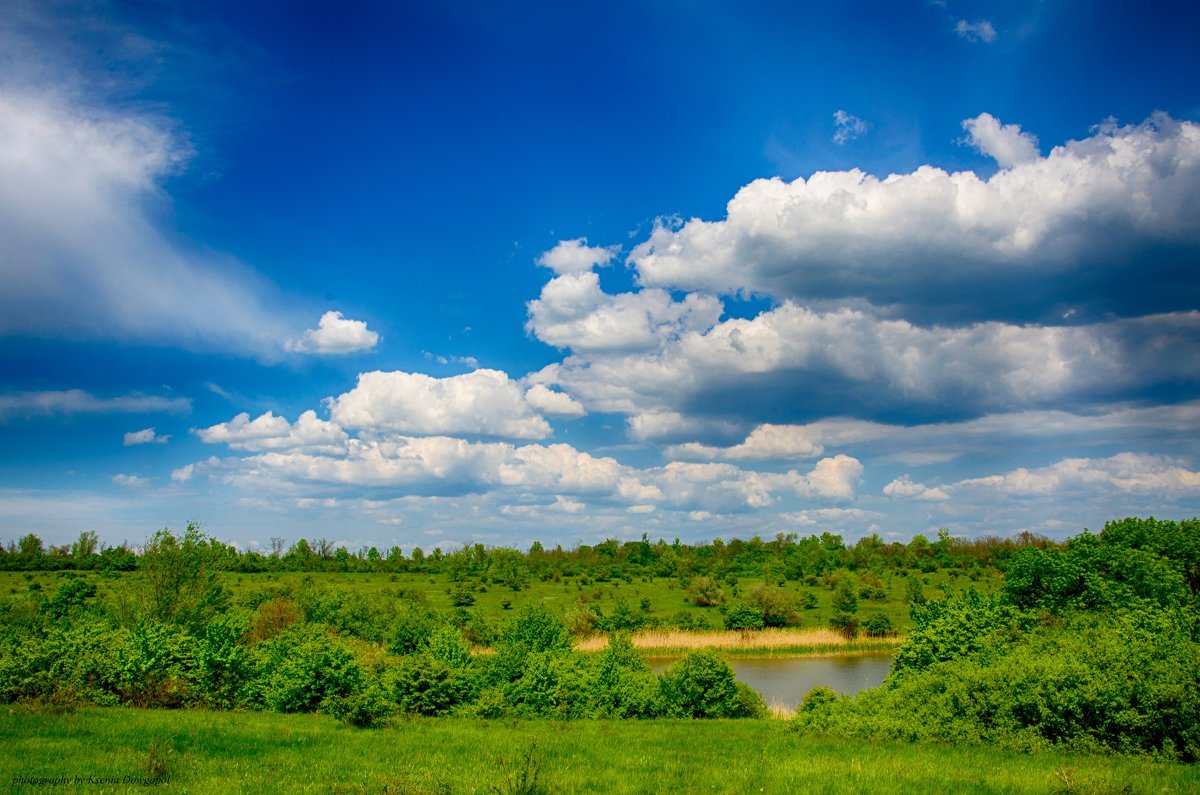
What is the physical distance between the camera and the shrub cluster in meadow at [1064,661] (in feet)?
59.2

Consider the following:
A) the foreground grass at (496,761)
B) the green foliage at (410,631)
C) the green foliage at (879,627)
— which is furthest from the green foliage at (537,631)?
the green foliage at (879,627)

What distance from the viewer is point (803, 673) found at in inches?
2076

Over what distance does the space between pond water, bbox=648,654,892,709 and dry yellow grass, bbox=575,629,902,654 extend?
7.30ft

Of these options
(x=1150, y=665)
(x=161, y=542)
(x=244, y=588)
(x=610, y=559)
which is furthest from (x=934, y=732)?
(x=610, y=559)

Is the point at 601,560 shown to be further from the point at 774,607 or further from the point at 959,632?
the point at 959,632

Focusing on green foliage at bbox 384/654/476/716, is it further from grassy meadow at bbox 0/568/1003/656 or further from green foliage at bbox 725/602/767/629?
green foliage at bbox 725/602/767/629

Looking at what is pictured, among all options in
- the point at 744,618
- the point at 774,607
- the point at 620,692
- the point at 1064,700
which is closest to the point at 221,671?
the point at 620,692

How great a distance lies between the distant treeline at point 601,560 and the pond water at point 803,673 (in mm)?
47952

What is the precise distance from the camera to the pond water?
44.4m

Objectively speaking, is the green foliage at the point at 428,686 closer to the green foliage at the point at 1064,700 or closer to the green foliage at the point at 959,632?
the green foliage at the point at 1064,700

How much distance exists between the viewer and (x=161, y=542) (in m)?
54.2

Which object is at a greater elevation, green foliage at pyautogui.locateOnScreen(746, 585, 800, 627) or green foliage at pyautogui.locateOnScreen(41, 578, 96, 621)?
green foliage at pyautogui.locateOnScreen(41, 578, 96, 621)

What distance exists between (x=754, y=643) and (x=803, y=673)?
11.6 m

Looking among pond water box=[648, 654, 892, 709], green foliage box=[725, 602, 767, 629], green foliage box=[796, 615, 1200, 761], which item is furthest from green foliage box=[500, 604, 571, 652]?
green foliage box=[725, 602, 767, 629]
